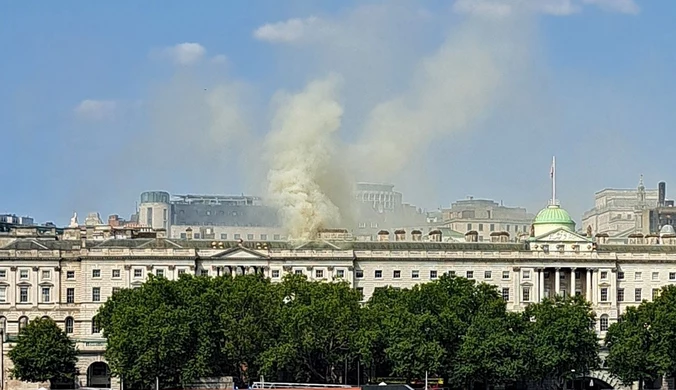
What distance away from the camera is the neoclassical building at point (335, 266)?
14938 cm

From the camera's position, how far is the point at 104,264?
490 ft

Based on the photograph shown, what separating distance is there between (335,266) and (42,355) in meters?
33.8

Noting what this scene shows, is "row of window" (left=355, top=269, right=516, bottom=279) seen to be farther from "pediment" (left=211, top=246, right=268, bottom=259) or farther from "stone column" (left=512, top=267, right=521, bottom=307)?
"pediment" (left=211, top=246, right=268, bottom=259)

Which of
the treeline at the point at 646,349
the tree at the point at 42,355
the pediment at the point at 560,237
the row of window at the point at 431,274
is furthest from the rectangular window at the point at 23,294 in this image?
the treeline at the point at 646,349

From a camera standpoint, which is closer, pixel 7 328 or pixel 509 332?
pixel 509 332

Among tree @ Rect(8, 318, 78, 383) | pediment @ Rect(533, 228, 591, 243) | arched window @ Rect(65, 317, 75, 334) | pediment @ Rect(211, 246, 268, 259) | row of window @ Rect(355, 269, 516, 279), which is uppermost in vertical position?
pediment @ Rect(533, 228, 591, 243)

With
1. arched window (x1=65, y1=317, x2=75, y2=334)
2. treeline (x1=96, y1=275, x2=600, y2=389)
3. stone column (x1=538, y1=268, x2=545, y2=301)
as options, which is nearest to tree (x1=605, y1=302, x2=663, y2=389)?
treeline (x1=96, y1=275, x2=600, y2=389)

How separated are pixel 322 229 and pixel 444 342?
43.8 metres

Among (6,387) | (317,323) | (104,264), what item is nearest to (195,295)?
(317,323)

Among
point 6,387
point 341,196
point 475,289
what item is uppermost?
point 341,196

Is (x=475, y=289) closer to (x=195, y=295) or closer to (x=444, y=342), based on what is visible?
(x=444, y=342)

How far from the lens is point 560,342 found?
12681 cm

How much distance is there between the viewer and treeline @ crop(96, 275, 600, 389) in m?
119

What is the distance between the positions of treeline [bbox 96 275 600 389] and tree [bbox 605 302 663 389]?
1941 millimetres
